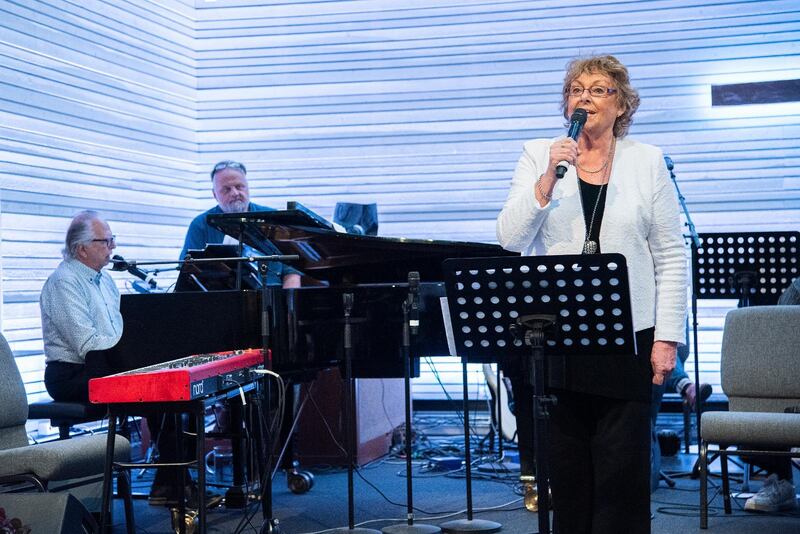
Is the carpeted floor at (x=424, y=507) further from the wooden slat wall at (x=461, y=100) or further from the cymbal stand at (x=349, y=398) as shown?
the wooden slat wall at (x=461, y=100)

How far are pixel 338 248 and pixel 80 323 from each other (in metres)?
1.48

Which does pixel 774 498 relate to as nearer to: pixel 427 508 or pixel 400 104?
pixel 427 508

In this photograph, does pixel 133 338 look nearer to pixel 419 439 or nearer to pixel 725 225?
pixel 419 439

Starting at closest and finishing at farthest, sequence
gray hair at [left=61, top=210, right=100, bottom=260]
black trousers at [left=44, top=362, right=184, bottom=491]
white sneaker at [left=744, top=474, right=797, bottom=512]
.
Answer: white sneaker at [left=744, top=474, right=797, bottom=512]
black trousers at [left=44, top=362, right=184, bottom=491]
gray hair at [left=61, top=210, right=100, bottom=260]

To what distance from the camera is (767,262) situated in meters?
5.61

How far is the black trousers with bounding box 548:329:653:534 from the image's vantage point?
9.11ft

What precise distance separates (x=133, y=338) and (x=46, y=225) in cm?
198

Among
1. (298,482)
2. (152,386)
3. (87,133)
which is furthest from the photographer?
(87,133)

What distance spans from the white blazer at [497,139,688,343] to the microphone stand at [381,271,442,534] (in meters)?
1.42

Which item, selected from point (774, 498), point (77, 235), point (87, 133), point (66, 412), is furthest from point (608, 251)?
point (87, 133)

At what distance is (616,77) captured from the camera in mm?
2939

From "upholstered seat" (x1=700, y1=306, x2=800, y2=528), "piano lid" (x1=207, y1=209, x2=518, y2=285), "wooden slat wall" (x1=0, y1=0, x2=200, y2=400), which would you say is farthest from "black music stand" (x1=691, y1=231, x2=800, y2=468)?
"wooden slat wall" (x1=0, y1=0, x2=200, y2=400)

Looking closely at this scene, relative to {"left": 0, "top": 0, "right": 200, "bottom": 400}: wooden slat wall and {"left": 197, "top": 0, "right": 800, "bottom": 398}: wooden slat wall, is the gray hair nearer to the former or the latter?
{"left": 0, "top": 0, "right": 200, "bottom": 400}: wooden slat wall

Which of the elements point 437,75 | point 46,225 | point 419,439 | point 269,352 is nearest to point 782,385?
point 269,352
